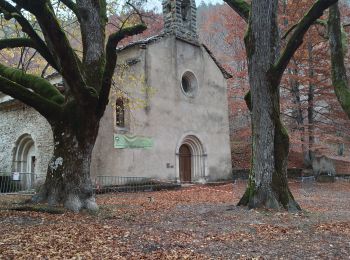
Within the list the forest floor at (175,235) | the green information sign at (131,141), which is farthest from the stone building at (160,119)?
the forest floor at (175,235)

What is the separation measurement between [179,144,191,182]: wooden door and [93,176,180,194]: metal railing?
2224 millimetres

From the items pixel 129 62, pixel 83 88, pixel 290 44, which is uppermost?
pixel 129 62

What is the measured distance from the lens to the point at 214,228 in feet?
21.3

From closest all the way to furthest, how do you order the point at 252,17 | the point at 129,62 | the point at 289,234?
the point at 289,234 → the point at 252,17 → the point at 129,62

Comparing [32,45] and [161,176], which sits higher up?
[32,45]

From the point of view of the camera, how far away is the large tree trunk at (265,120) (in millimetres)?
8461

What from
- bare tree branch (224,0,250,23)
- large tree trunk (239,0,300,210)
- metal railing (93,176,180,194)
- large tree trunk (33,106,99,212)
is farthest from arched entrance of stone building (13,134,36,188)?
large tree trunk (239,0,300,210)

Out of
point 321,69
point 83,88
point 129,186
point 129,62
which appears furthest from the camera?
point 321,69

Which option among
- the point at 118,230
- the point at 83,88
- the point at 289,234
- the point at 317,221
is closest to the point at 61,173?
the point at 83,88

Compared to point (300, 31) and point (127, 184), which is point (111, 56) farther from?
point (127, 184)

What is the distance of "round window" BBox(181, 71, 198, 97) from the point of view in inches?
797

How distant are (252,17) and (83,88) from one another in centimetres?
444

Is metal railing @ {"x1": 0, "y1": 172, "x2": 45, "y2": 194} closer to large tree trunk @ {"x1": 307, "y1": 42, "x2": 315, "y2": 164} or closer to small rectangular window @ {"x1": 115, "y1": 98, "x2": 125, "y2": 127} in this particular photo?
small rectangular window @ {"x1": 115, "y1": 98, "x2": 125, "y2": 127}

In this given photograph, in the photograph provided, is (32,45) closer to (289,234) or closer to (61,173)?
(61,173)
